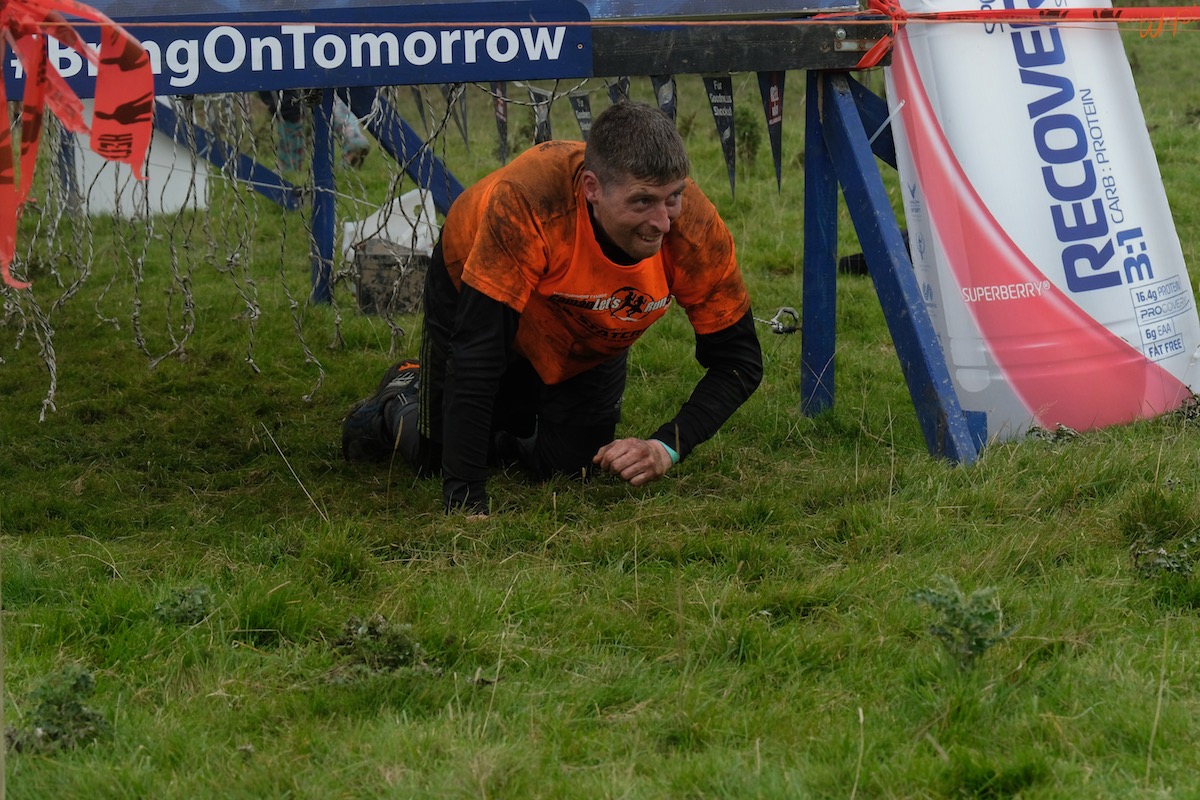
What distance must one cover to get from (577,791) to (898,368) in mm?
3714

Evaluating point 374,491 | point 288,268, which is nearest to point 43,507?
point 374,491

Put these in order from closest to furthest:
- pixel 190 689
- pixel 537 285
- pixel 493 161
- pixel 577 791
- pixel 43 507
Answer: pixel 577 791
pixel 190 689
pixel 537 285
pixel 43 507
pixel 493 161

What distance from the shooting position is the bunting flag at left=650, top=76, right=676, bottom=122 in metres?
4.60

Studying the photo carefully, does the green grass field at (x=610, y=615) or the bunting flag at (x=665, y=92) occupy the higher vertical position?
the bunting flag at (x=665, y=92)

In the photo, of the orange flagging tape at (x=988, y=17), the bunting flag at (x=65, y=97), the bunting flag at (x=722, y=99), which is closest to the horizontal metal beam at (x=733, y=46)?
the orange flagging tape at (x=988, y=17)

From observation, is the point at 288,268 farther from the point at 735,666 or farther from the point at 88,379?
the point at 735,666

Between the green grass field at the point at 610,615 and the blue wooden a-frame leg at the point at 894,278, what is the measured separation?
0.48 feet

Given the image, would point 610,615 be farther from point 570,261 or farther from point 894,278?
point 894,278

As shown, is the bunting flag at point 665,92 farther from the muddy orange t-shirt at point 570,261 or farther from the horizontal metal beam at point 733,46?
the muddy orange t-shirt at point 570,261

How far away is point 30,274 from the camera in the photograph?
813 cm

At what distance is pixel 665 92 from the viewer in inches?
183

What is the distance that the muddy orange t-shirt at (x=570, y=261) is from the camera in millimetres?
3971

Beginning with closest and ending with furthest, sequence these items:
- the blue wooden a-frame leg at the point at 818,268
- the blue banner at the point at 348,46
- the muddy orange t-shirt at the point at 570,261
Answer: the muddy orange t-shirt at the point at 570,261 → the blue banner at the point at 348,46 → the blue wooden a-frame leg at the point at 818,268

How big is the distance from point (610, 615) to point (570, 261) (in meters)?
1.18
